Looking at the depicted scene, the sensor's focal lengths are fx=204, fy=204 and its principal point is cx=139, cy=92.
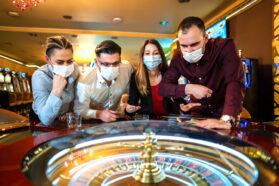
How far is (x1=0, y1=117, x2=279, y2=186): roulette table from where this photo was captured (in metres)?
0.47

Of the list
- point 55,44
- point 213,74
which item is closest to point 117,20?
point 55,44

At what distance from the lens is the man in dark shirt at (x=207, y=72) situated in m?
1.29

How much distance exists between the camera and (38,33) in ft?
20.8

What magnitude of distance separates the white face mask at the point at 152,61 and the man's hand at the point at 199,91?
47 centimetres

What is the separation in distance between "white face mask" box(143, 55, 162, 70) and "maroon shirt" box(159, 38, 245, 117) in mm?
166

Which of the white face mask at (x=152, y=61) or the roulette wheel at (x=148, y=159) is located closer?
the roulette wheel at (x=148, y=159)

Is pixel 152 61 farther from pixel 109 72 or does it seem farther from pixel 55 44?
pixel 55 44

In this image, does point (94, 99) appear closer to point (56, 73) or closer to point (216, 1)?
point (56, 73)

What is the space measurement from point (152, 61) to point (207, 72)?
0.49m

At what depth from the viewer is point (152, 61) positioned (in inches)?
70.5

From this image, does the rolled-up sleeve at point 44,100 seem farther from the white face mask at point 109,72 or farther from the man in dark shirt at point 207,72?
the man in dark shirt at point 207,72

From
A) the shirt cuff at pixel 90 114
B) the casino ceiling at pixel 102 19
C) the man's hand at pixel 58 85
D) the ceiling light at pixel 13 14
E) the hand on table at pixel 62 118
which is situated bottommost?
the hand on table at pixel 62 118

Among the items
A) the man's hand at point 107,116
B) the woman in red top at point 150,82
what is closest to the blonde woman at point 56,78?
the man's hand at point 107,116

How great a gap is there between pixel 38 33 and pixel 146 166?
6.93 metres
